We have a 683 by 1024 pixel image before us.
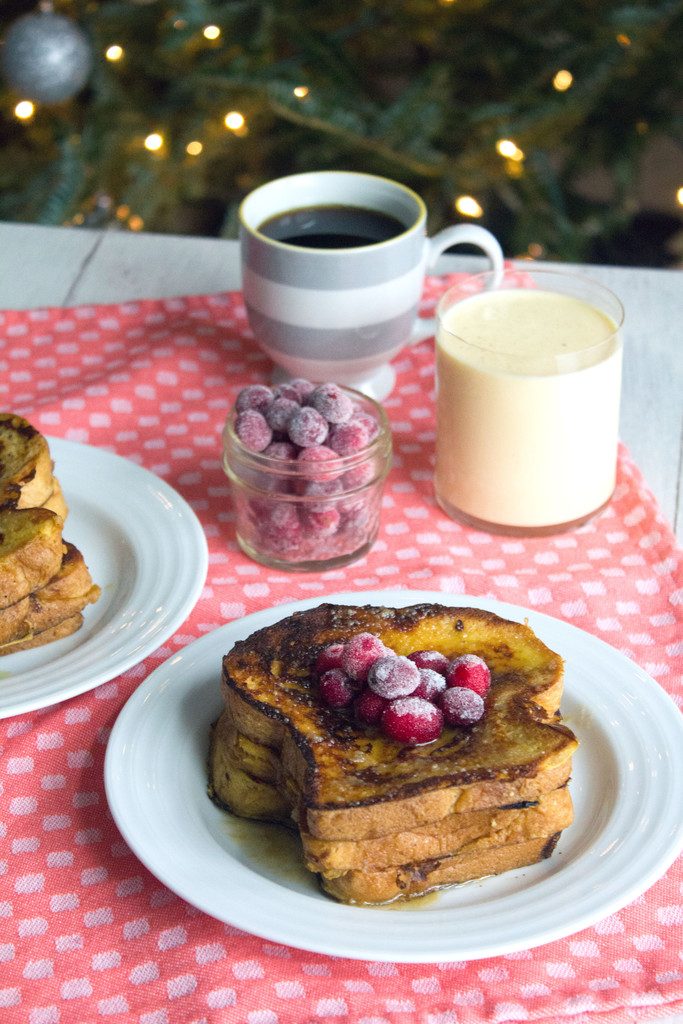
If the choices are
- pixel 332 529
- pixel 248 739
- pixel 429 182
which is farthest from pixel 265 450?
pixel 429 182

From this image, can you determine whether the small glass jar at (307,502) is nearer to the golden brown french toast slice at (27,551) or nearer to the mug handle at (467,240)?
the golden brown french toast slice at (27,551)

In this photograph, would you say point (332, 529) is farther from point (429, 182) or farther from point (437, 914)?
point (429, 182)

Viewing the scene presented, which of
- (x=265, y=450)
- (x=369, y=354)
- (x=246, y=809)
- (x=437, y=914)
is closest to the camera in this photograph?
(x=437, y=914)

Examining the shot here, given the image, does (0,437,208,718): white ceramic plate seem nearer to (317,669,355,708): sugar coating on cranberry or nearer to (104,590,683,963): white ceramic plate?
(104,590,683,963): white ceramic plate

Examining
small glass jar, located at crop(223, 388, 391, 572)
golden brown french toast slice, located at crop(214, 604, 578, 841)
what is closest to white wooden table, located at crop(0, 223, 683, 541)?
small glass jar, located at crop(223, 388, 391, 572)

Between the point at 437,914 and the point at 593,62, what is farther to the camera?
the point at 593,62

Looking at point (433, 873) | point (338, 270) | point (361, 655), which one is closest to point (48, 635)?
point (361, 655)

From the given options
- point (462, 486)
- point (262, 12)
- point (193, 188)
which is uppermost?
point (262, 12)
